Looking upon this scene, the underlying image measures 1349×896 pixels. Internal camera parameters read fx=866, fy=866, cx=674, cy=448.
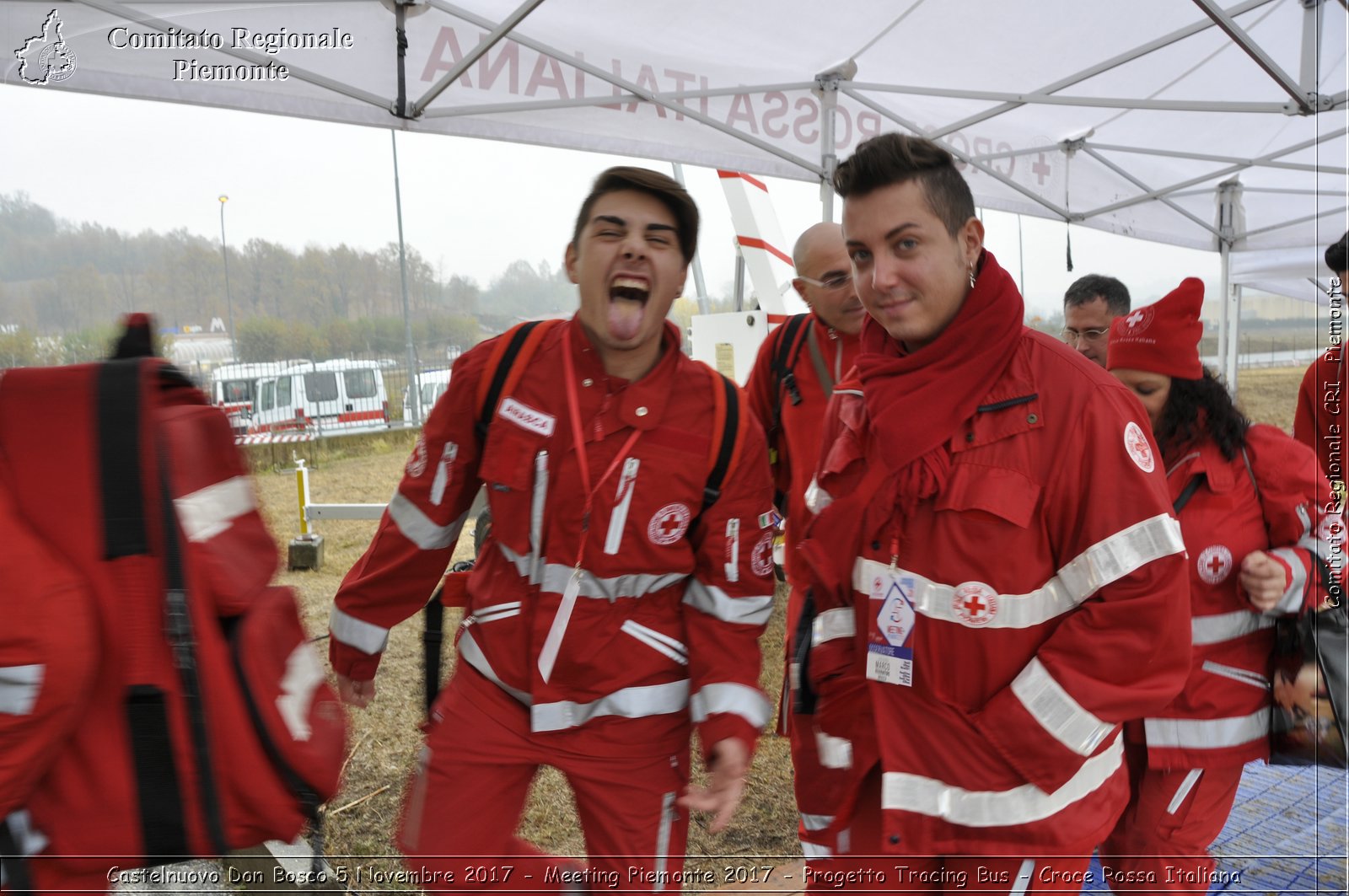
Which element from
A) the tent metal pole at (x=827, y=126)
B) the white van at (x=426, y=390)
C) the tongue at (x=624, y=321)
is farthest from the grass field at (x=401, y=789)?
the white van at (x=426, y=390)

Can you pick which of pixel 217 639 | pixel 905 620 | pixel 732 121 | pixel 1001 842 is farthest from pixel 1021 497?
pixel 732 121

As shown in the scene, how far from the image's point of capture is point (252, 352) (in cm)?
1438

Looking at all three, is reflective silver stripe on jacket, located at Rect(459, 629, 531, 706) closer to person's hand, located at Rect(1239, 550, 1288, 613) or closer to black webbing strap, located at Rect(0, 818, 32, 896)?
black webbing strap, located at Rect(0, 818, 32, 896)

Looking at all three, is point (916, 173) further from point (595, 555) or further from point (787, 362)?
point (787, 362)

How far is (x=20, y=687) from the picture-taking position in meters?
1.13

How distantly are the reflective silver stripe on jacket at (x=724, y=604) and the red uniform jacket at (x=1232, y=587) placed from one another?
1.14 m

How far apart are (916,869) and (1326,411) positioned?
3.19 meters

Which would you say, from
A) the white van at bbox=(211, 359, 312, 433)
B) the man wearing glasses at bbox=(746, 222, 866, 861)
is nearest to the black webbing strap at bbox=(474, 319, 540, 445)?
the man wearing glasses at bbox=(746, 222, 866, 861)

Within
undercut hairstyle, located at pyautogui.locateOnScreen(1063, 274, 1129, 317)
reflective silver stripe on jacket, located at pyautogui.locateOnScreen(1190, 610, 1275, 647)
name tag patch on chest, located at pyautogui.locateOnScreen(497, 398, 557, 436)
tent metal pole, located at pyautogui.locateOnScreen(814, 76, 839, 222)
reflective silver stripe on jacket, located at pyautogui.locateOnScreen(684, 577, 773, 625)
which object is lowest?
reflective silver stripe on jacket, located at pyautogui.locateOnScreen(1190, 610, 1275, 647)

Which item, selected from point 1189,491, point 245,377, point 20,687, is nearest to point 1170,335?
point 1189,491

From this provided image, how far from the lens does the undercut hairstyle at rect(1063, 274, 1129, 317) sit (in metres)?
3.63

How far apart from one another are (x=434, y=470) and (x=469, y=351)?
0.32m

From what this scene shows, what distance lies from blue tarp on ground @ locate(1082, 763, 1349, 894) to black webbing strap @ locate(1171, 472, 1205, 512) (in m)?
1.43

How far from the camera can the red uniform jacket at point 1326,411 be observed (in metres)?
3.42
